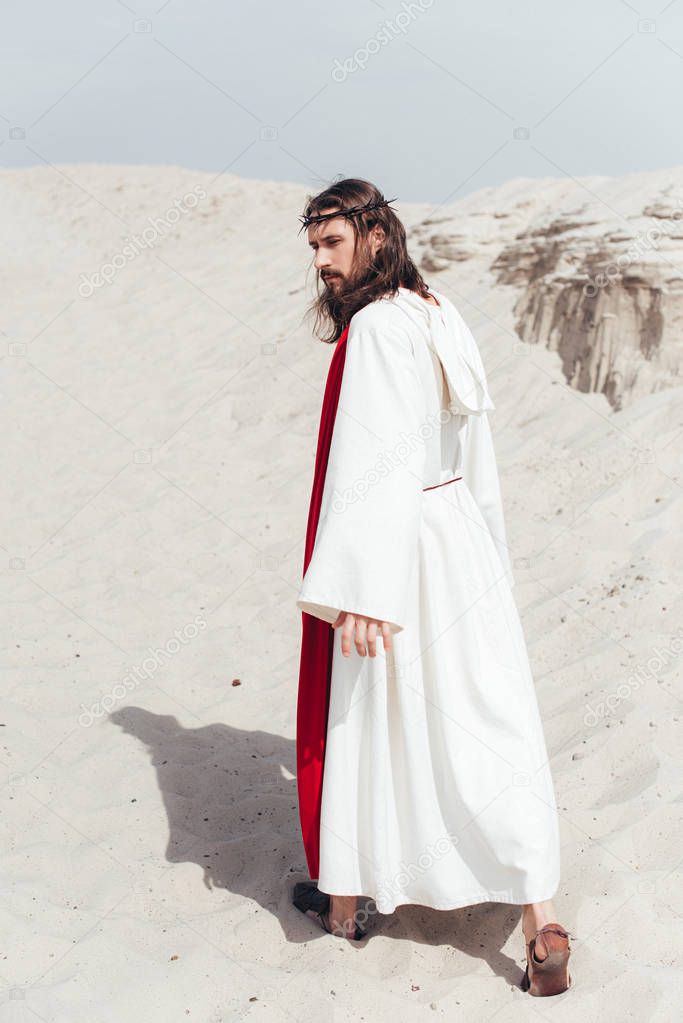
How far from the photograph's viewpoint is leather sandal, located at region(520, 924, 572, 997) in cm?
219

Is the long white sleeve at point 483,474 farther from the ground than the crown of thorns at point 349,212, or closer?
closer

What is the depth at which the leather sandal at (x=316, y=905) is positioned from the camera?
252 cm

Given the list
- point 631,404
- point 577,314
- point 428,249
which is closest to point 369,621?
point 631,404

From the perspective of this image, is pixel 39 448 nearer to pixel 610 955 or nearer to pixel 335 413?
pixel 335 413

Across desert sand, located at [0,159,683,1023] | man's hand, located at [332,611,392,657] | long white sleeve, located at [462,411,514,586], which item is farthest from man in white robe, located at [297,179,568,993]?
desert sand, located at [0,159,683,1023]

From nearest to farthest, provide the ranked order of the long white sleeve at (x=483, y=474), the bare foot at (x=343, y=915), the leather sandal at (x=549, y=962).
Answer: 1. the leather sandal at (x=549, y=962)
2. the bare foot at (x=343, y=915)
3. the long white sleeve at (x=483, y=474)

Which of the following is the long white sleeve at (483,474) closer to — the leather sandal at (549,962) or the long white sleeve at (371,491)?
the long white sleeve at (371,491)

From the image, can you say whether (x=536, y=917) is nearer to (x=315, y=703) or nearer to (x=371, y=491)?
(x=315, y=703)

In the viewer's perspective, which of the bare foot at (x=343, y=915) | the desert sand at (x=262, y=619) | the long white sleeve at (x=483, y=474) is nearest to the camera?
the desert sand at (x=262, y=619)

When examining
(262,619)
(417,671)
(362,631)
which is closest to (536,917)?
(417,671)

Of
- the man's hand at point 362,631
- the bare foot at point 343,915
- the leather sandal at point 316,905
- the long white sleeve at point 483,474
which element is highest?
the long white sleeve at point 483,474

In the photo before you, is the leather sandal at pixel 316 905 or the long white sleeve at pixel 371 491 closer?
the long white sleeve at pixel 371 491

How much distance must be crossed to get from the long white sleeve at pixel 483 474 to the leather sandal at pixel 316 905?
1001mm

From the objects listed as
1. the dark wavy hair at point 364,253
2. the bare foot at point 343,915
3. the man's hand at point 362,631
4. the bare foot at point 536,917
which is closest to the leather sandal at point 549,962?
the bare foot at point 536,917
